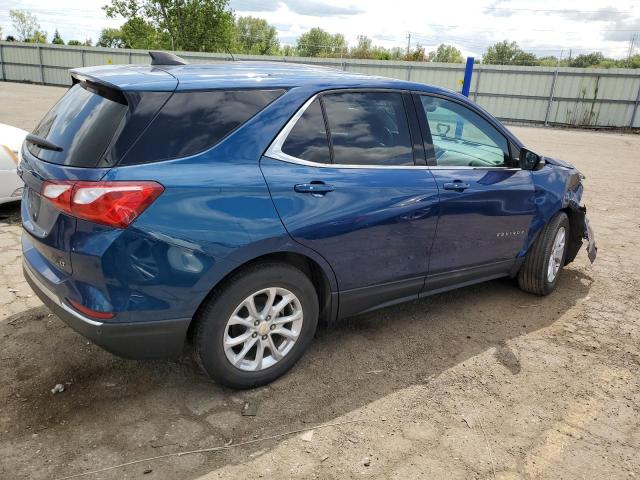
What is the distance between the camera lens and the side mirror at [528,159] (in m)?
→ 3.96

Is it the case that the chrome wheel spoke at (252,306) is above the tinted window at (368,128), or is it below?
below

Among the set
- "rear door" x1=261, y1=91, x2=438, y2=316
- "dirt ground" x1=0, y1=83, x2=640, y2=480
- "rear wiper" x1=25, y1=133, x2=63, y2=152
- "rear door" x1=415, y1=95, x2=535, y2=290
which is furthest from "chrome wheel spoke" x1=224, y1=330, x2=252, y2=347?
"rear door" x1=415, y1=95, x2=535, y2=290

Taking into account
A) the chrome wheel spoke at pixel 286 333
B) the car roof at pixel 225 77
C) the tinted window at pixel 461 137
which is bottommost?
the chrome wheel spoke at pixel 286 333

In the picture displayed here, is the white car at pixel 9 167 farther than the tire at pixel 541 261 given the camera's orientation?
Yes

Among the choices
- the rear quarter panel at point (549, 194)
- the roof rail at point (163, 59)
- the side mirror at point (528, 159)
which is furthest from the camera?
the rear quarter panel at point (549, 194)

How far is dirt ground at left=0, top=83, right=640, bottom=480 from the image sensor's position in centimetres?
243

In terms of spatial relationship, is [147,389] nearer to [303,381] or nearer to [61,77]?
[303,381]

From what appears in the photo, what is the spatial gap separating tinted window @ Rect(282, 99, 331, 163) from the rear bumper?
1.04 meters

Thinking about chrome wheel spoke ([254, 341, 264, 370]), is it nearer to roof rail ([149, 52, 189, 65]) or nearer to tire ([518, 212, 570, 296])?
roof rail ([149, 52, 189, 65])

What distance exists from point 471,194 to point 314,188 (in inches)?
51.2

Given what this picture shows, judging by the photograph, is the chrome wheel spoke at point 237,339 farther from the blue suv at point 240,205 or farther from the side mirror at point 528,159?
the side mirror at point 528,159

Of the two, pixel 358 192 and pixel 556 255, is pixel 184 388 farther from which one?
pixel 556 255

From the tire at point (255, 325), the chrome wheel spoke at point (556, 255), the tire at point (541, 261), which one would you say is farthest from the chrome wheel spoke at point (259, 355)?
→ the chrome wheel spoke at point (556, 255)

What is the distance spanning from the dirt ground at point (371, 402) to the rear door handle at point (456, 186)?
1.04 m
